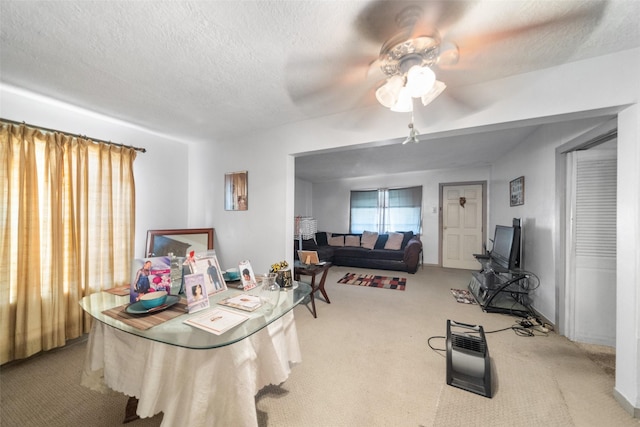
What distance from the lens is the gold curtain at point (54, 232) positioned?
5.99 ft

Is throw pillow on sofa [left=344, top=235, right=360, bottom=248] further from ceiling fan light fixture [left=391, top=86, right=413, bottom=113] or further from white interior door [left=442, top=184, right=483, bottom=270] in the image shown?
ceiling fan light fixture [left=391, top=86, right=413, bottom=113]

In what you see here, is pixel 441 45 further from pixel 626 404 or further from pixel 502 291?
pixel 502 291

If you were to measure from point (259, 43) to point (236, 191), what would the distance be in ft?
6.15

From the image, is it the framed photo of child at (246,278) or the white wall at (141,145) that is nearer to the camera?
the framed photo of child at (246,278)

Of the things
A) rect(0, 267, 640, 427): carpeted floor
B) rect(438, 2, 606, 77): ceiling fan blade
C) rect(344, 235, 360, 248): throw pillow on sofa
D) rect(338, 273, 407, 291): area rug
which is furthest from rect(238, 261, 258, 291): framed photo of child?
rect(344, 235, 360, 248): throw pillow on sofa

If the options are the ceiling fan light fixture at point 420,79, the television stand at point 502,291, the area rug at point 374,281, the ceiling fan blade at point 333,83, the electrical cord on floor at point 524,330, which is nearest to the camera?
the ceiling fan light fixture at point 420,79

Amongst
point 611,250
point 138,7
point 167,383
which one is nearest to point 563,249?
point 611,250

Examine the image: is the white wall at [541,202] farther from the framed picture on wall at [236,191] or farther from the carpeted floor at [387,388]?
the framed picture on wall at [236,191]

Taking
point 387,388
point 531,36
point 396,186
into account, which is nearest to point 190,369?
point 387,388

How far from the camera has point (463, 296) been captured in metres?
3.42

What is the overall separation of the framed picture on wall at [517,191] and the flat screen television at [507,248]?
0.48 metres

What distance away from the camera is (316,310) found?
294 cm

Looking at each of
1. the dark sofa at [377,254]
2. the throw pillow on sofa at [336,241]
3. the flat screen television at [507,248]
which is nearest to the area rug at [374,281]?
the dark sofa at [377,254]

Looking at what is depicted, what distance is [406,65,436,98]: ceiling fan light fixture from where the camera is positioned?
1168 mm
